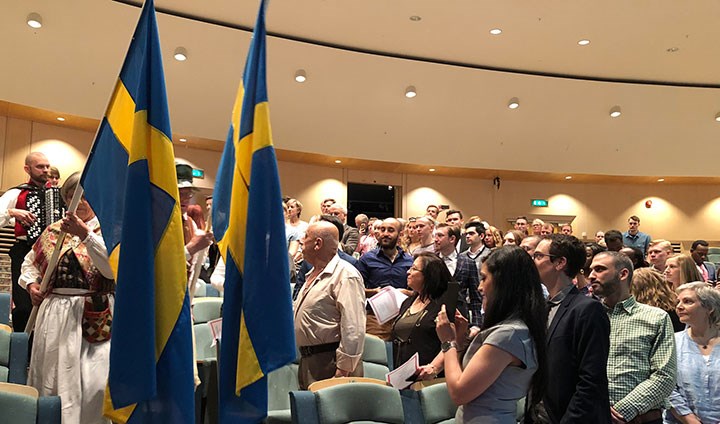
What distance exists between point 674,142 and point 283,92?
7755 mm

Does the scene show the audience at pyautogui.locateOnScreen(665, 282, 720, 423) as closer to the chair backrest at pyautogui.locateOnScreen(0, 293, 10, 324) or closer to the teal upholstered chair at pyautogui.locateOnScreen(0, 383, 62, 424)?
the teal upholstered chair at pyautogui.locateOnScreen(0, 383, 62, 424)

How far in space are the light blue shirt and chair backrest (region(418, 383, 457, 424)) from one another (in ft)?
4.19

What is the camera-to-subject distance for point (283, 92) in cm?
1128

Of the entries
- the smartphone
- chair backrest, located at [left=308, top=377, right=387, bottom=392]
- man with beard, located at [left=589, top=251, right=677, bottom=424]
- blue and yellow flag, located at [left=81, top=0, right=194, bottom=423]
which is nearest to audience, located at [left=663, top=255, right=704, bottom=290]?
man with beard, located at [left=589, top=251, right=677, bottom=424]

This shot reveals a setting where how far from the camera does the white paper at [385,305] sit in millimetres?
4707

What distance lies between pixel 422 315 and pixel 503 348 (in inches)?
74.4

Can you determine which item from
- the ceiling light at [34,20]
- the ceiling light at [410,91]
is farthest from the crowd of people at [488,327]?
the ceiling light at [410,91]

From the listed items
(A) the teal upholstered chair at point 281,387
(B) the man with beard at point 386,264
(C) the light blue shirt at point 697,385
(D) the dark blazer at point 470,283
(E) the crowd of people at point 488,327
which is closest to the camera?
(E) the crowd of people at point 488,327

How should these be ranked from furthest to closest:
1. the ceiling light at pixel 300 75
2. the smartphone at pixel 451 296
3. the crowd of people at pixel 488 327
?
the ceiling light at pixel 300 75 < the smartphone at pixel 451 296 < the crowd of people at pixel 488 327

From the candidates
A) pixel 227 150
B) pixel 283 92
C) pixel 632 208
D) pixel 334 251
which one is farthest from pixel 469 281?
pixel 632 208

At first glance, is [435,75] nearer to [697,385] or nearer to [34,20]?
[34,20]

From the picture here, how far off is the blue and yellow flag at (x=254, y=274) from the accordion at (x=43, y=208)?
2.59m

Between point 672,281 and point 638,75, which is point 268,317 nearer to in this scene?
point 672,281

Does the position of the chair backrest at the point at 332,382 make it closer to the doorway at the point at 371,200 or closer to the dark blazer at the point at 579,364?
the dark blazer at the point at 579,364
